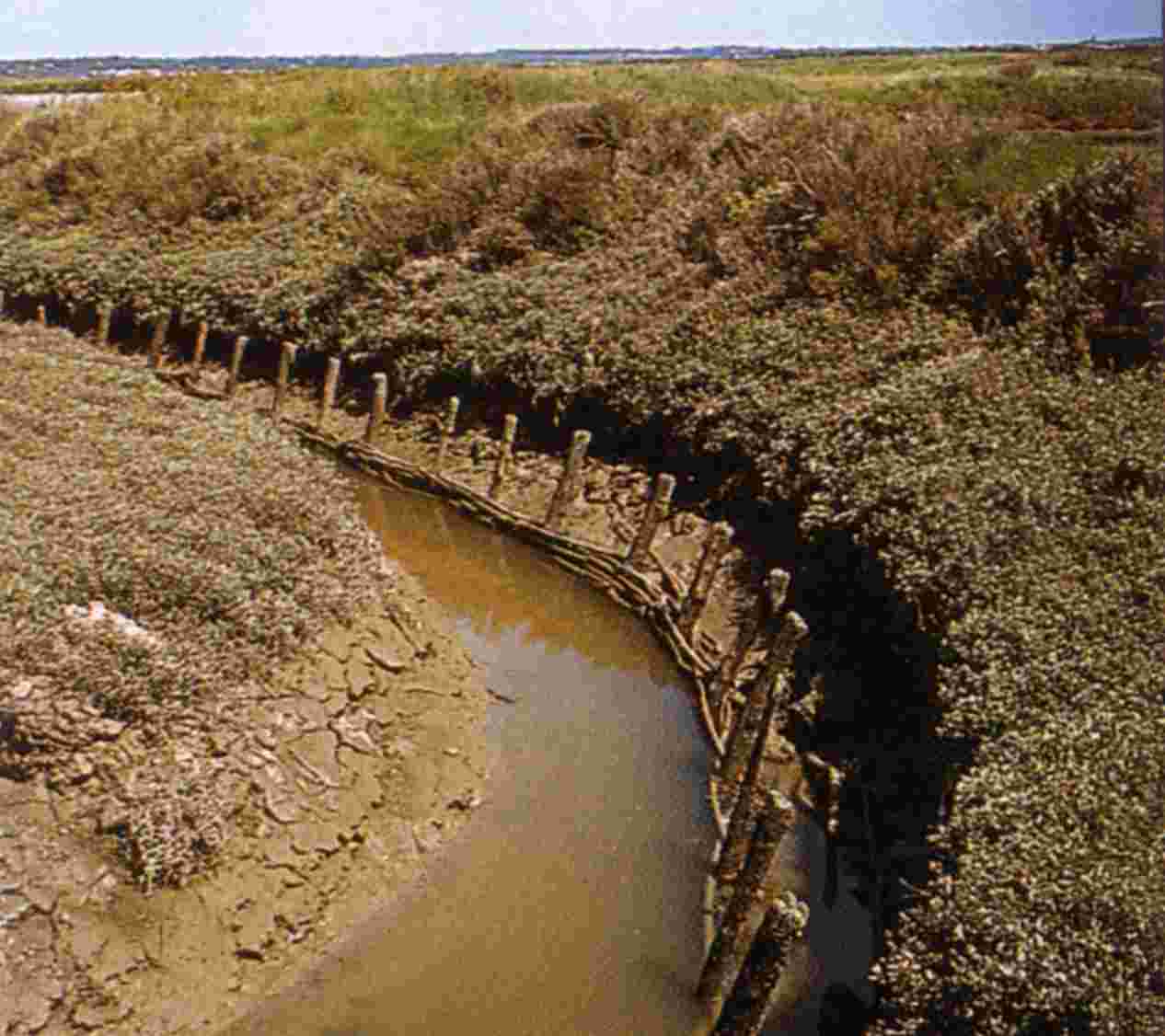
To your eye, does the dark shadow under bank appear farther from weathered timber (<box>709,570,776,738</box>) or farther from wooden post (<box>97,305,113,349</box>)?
wooden post (<box>97,305,113,349</box>)

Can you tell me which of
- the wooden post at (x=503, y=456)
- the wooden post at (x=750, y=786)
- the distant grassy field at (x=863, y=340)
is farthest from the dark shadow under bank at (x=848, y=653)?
the wooden post at (x=503, y=456)

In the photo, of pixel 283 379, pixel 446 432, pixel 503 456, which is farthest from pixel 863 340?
pixel 283 379

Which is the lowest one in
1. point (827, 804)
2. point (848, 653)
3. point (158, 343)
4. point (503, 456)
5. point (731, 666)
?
point (158, 343)

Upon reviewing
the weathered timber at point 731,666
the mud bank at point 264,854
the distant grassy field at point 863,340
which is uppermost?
the distant grassy field at point 863,340

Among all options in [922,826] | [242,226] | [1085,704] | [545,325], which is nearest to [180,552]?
[922,826]

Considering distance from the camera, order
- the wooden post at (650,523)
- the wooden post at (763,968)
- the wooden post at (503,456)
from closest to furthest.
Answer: the wooden post at (763,968) → the wooden post at (650,523) → the wooden post at (503,456)

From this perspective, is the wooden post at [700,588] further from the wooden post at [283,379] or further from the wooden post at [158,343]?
the wooden post at [158,343]

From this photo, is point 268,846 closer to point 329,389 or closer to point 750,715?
point 750,715
